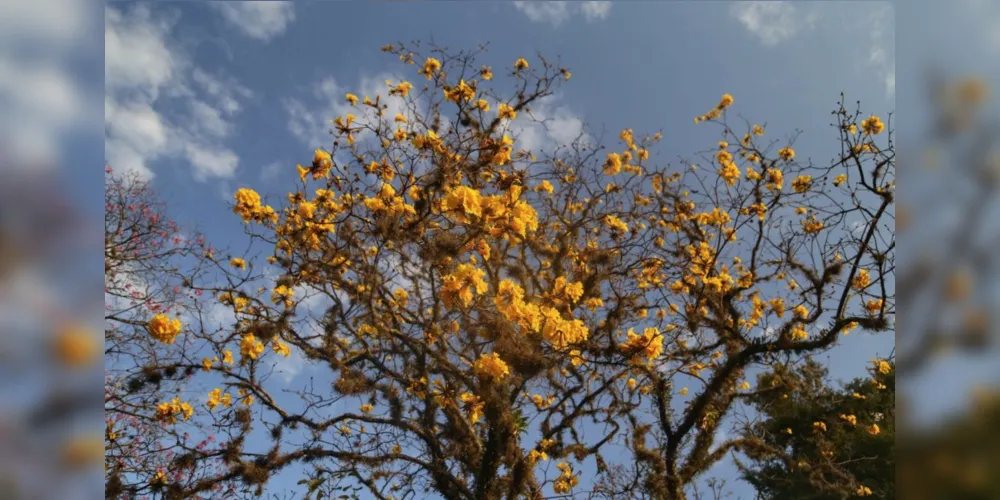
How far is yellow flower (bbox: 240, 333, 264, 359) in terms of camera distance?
2.83 m

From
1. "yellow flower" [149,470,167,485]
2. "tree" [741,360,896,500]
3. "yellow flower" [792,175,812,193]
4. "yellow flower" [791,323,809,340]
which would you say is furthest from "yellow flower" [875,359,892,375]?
"yellow flower" [149,470,167,485]

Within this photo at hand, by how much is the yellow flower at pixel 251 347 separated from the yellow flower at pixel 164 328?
37cm

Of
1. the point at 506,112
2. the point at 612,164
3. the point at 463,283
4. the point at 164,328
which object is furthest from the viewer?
the point at 612,164

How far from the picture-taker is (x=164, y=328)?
2.48 meters

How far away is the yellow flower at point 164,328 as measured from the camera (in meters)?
2.46

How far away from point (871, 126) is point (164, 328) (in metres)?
3.72

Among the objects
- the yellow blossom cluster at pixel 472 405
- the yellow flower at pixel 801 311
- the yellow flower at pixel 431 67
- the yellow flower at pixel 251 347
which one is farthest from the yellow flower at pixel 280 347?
the yellow flower at pixel 801 311

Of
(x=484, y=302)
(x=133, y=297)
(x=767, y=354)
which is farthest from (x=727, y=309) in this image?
(x=133, y=297)

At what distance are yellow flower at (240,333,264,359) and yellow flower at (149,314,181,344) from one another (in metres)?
0.37

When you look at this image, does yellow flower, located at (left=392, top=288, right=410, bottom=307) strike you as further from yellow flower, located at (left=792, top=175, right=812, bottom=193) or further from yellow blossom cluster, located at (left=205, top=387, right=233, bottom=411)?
yellow flower, located at (left=792, top=175, right=812, bottom=193)

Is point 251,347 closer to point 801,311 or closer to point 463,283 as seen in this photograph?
point 463,283
